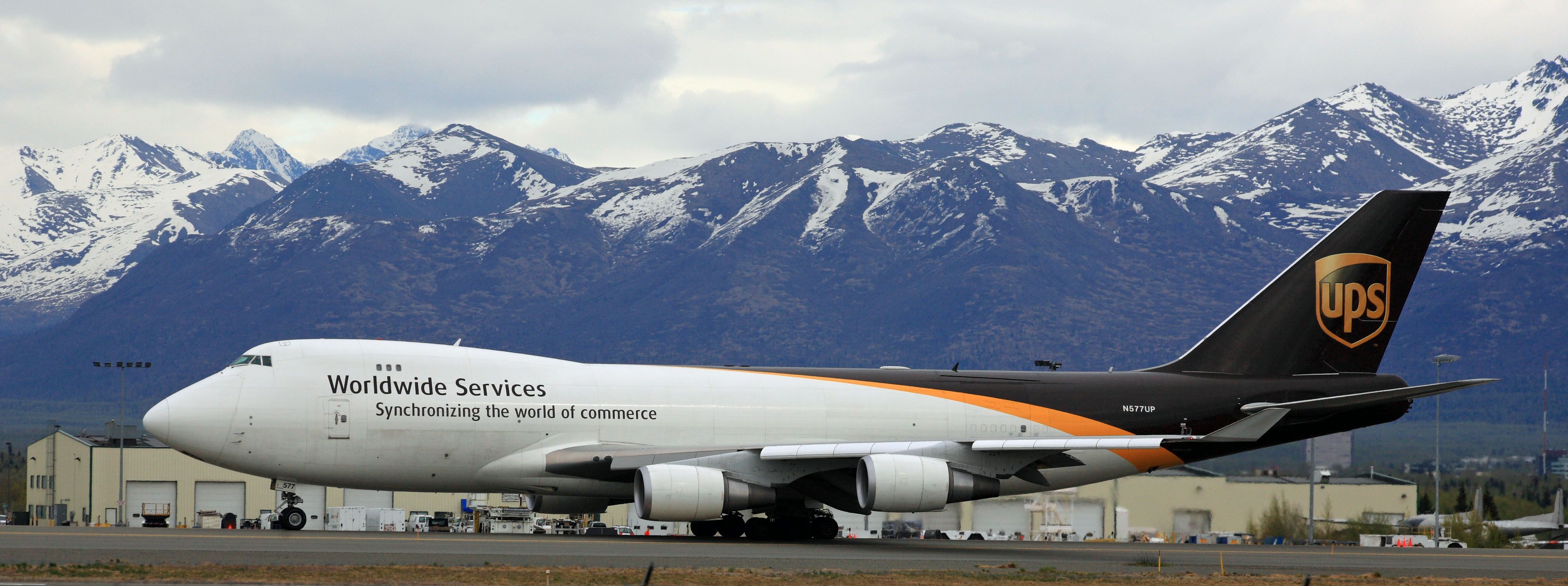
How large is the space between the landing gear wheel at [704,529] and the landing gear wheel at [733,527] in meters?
0.19

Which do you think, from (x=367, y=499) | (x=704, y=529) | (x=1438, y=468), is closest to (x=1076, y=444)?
(x=704, y=529)

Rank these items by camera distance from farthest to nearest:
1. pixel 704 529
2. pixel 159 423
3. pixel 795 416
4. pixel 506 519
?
pixel 506 519, pixel 704 529, pixel 795 416, pixel 159 423

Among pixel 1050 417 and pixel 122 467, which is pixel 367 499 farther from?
pixel 1050 417

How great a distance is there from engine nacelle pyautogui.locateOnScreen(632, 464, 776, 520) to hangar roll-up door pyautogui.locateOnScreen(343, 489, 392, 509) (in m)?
48.5

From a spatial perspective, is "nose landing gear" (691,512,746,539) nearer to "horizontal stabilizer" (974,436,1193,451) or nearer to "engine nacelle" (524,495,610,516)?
"engine nacelle" (524,495,610,516)

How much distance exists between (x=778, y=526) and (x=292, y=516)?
11.1 m

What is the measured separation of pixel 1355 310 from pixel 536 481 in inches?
862

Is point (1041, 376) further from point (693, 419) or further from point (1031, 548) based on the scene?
point (693, 419)

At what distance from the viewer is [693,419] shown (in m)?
36.2

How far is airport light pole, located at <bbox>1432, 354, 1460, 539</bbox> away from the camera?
60.2 metres

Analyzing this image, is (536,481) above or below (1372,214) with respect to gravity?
below

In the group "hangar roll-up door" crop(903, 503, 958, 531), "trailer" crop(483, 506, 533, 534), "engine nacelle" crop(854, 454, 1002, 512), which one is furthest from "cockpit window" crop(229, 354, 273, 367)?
"hangar roll-up door" crop(903, 503, 958, 531)

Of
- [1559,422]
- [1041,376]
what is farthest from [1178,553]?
[1559,422]

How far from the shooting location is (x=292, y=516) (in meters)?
34.4
